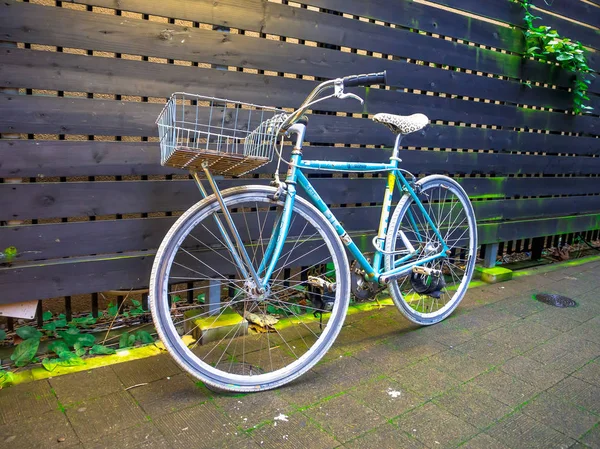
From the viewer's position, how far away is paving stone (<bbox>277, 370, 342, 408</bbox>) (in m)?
2.35

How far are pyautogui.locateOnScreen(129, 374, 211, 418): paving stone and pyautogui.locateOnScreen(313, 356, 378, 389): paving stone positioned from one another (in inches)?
27.2

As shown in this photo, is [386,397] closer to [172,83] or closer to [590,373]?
[590,373]

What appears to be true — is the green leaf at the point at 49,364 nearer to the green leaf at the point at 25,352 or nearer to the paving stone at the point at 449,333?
the green leaf at the point at 25,352

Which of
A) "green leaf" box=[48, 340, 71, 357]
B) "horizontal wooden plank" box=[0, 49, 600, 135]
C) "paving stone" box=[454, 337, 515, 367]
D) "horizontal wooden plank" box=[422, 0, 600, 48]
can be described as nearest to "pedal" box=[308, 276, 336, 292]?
"paving stone" box=[454, 337, 515, 367]

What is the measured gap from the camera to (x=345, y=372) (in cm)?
266

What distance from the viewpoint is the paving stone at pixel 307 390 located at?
235 cm

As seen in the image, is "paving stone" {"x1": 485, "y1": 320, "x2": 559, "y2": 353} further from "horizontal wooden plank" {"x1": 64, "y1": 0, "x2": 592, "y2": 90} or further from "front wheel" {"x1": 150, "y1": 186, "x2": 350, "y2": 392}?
"horizontal wooden plank" {"x1": 64, "y1": 0, "x2": 592, "y2": 90}

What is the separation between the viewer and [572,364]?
287 centimetres

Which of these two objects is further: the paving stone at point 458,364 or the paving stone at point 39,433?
the paving stone at point 458,364

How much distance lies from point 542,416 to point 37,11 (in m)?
3.29

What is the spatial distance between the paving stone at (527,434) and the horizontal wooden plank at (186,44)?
8.05 feet

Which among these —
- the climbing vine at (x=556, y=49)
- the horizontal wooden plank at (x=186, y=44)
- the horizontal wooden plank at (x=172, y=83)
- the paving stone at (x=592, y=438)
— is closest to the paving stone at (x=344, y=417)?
the paving stone at (x=592, y=438)

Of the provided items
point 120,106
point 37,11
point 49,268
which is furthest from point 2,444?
point 37,11

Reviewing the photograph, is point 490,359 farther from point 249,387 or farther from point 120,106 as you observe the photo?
point 120,106
